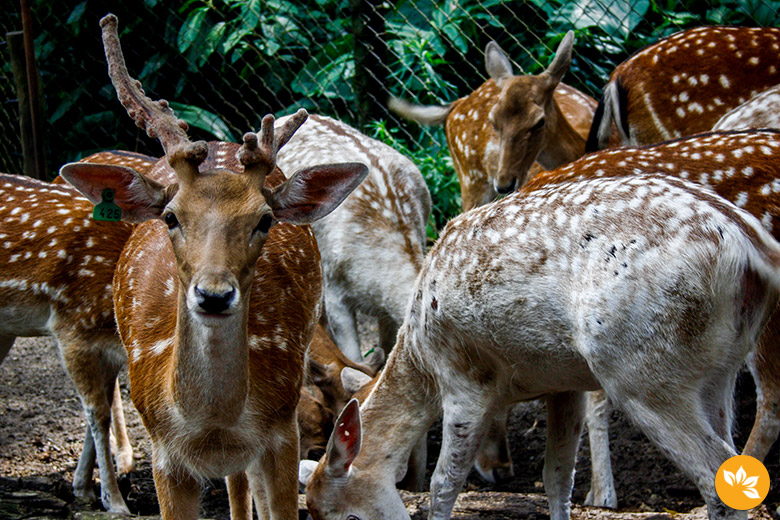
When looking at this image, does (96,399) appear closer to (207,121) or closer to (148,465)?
(148,465)

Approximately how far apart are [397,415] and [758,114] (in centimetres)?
259

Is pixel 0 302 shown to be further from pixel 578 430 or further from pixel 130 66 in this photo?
pixel 130 66

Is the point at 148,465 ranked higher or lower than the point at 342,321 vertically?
lower

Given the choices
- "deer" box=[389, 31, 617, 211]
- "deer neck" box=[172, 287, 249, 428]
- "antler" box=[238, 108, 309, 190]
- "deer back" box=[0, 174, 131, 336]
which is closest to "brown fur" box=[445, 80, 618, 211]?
"deer" box=[389, 31, 617, 211]

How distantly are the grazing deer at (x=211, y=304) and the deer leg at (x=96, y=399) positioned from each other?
810mm

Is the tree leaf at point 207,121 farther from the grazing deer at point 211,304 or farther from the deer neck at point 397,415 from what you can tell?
the deer neck at point 397,415

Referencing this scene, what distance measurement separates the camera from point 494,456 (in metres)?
5.04

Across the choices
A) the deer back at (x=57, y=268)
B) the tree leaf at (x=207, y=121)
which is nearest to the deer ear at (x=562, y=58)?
the deer back at (x=57, y=268)

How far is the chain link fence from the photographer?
24.6 feet

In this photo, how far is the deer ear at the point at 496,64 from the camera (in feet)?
21.4

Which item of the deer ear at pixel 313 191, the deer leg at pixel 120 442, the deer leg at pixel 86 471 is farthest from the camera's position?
the deer leg at pixel 120 442

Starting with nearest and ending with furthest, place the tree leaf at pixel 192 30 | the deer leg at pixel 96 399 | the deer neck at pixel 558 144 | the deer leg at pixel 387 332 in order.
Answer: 1. the deer leg at pixel 96 399
2. the deer leg at pixel 387 332
3. the deer neck at pixel 558 144
4. the tree leaf at pixel 192 30

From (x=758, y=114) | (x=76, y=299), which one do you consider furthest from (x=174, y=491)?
(x=758, y=114)

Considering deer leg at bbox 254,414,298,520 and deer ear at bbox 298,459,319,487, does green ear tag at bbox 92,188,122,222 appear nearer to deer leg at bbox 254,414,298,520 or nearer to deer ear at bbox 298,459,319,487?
deer leg at bbox 254,414,298,520
